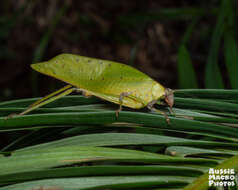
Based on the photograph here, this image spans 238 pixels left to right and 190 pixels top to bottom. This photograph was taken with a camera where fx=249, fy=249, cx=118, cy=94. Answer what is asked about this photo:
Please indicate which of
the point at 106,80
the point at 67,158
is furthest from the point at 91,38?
the point at 67,158

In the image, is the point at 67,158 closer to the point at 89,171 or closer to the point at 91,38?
the point at 89,171

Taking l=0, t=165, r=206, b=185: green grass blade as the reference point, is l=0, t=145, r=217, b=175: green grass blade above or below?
above

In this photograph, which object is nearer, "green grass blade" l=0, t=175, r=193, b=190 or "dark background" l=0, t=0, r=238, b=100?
"green grass blade" l=0, t=175, r=193, b=190

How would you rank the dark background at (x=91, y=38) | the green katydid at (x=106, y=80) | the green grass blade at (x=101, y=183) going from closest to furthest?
the green grass blade at (x=101, y=183) → the green katydid at (x=106, y=80) → the dark background at (x=91, y=38)

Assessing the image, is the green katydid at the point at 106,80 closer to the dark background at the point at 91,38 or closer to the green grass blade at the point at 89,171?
the green grass blade at the point at 89,171

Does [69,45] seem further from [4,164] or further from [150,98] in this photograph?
[4,164]

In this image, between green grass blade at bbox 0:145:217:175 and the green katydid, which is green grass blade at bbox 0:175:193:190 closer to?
green grass blade at bbox 0:145:217:175

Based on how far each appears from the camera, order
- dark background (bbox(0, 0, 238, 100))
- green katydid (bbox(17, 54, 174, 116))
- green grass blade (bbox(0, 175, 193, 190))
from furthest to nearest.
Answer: dark background (bbox(0, 0, 238, 100))
green katydid (bbox(17, 54, 174, 116))
green grass blade (bbox(0, 175, 193, 190))

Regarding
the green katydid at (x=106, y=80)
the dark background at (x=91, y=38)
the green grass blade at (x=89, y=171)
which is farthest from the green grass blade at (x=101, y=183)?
the dark background at (x=91, y=38)

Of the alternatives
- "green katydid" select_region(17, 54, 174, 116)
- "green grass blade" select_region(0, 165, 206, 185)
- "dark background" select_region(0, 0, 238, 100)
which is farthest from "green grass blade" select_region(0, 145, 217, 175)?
"dark background" select_region(0, 0, 238, 100)
